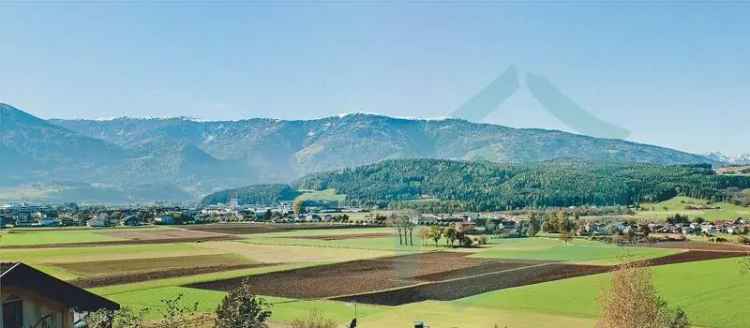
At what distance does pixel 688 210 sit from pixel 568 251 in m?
89.6

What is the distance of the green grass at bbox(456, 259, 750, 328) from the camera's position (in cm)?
4047

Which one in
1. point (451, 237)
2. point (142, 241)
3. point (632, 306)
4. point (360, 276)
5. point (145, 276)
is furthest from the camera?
point (451, 237)

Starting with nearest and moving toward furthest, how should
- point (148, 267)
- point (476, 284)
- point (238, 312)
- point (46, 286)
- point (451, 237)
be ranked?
point (46, 286) → point (238, 312) → point (476, 284) → point (148, 267) → point (451, 237)

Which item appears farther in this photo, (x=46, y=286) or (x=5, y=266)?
(x=46, y=286)

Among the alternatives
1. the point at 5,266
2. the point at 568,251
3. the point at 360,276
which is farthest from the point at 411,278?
the point at 5,266

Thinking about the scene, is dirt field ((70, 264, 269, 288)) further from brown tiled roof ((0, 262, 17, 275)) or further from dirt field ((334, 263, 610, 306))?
brown tiled roof ((0, 262, 17, 275))

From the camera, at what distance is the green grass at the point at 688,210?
140750 mm

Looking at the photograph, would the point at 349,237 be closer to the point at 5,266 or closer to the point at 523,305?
the point at 523,305

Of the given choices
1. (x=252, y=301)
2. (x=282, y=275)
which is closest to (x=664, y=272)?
(x=282, y=275)

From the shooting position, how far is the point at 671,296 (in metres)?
47.3

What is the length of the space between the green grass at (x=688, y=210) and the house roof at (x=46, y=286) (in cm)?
14360

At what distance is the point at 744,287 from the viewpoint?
49.8m

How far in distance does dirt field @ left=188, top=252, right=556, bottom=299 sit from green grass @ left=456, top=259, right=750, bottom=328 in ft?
34.2

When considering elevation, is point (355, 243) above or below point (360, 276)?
above
